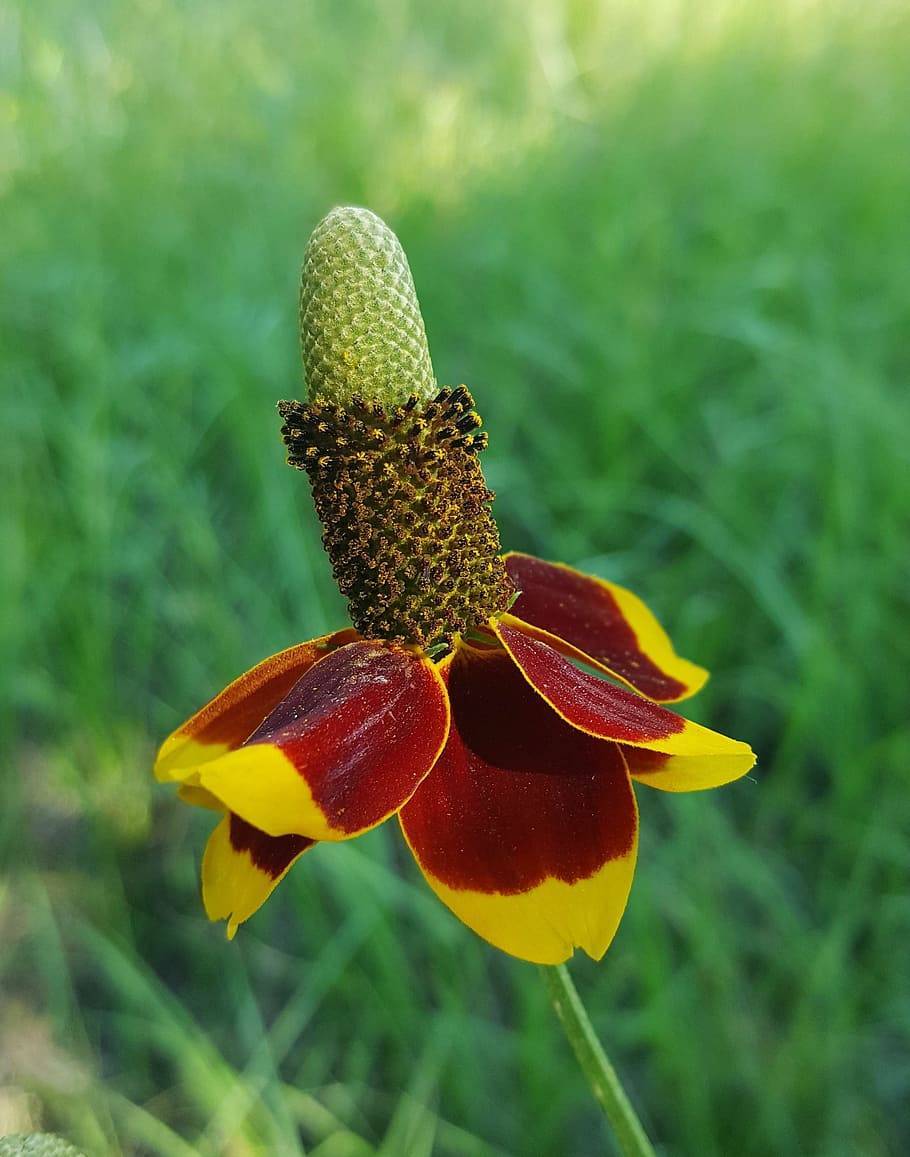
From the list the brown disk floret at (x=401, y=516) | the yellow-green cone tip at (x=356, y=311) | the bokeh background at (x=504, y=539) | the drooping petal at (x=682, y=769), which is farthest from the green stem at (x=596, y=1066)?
the bokeh background at (x=504, y=539)

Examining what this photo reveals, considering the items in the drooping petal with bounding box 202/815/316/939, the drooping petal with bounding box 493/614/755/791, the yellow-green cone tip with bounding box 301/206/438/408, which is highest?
the yellow-green cone tip with bounding box 301/206/438/408

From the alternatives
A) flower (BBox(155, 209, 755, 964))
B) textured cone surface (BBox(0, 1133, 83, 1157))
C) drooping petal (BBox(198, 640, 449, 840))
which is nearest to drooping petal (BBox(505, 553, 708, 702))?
flower (BBox(155, 209, 755, 964))

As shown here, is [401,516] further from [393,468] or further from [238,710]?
[238,710]

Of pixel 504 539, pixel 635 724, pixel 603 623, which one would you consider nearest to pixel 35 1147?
pixel 635 724

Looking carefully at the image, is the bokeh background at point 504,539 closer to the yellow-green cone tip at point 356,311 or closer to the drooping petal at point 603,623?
the drooping petal at point 603,623

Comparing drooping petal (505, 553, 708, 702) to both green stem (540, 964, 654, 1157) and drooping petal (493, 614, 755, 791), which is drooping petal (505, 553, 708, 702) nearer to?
drooping petal (493, 614, 755, 791)

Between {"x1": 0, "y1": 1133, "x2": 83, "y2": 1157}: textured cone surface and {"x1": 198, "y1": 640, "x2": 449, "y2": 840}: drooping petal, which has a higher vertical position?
{"x1": 198, "y1": 640, "x2": 449, "y2": 840}: drooping petal

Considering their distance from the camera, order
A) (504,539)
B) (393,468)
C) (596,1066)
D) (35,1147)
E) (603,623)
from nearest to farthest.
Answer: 1. (35,1147)
2. (596,1066)
3. (393,468)
4. (603,623)
5. (504,539)

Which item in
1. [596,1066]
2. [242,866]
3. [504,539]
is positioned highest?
[504,539]
